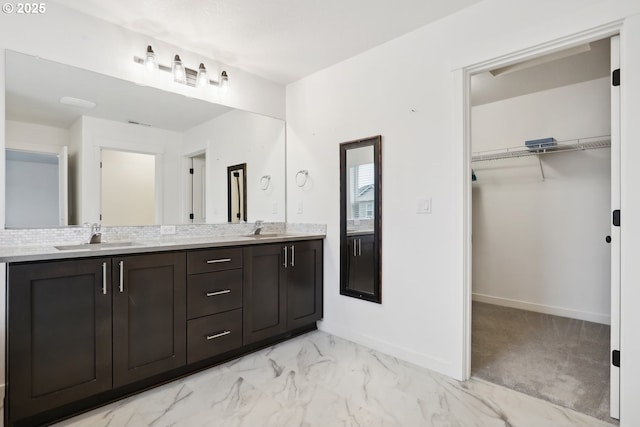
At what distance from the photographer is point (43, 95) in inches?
81.4

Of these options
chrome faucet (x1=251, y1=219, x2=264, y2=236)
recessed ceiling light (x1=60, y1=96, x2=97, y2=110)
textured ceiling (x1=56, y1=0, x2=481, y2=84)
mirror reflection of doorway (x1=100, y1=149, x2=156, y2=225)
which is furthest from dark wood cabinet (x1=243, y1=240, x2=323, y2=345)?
textured ceiling (x1=56, y1=0, x2=481, y2=84)

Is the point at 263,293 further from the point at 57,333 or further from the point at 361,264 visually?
the point at 57,333

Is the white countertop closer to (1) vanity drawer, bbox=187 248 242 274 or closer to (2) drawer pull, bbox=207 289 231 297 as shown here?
(1) vanity drawer, bbox=187 248 242 274

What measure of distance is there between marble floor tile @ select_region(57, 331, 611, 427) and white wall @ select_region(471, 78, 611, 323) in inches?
78.6

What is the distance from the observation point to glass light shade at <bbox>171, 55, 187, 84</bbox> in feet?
8.05

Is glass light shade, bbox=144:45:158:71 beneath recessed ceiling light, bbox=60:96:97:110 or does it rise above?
above

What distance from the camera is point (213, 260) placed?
2236 millimetres

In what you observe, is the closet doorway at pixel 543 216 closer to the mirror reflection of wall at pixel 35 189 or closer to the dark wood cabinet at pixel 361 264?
the dark wood cabinet at pixel 361 264

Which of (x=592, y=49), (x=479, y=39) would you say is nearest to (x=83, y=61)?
(x=479, y=39)

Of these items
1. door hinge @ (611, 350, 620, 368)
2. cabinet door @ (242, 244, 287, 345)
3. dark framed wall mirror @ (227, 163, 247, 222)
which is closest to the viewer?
door hinge @ (611, 350, 620, 368)

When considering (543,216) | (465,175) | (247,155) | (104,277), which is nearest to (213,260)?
(104,277)

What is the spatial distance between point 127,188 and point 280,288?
4.54ft

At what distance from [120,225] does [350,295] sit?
1.85 meters

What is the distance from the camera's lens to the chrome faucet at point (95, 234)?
84.6 inches
